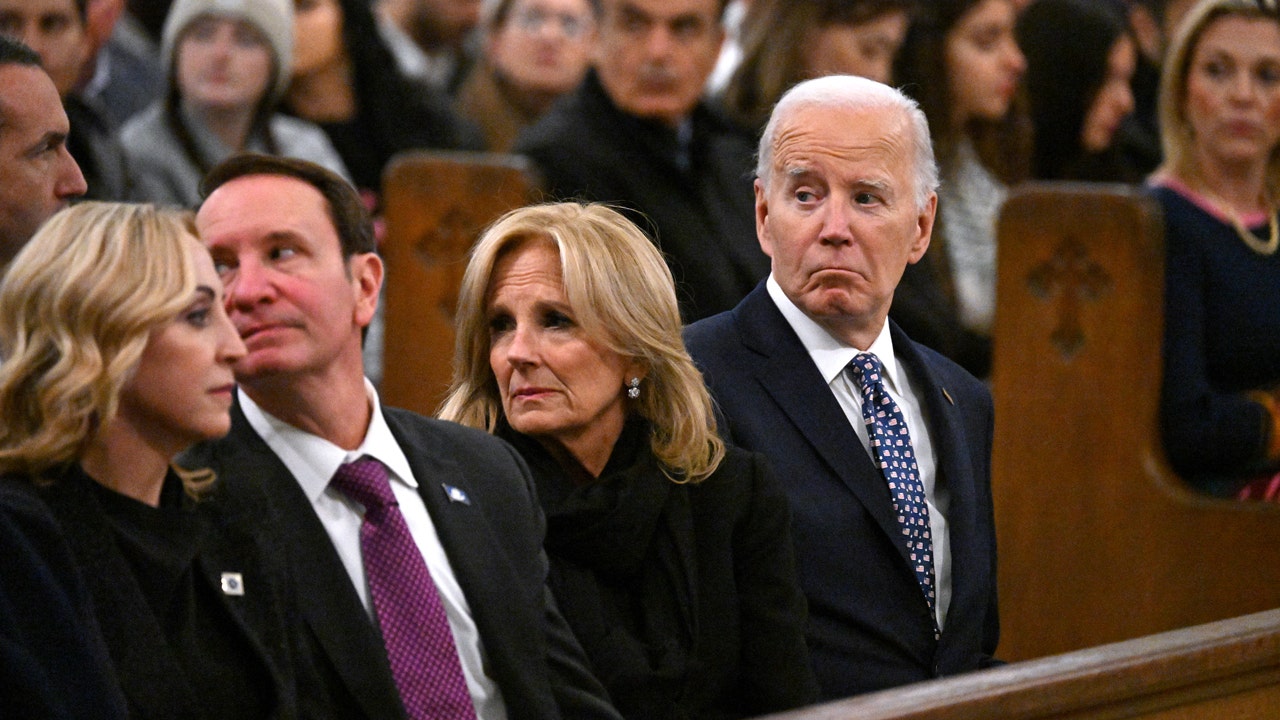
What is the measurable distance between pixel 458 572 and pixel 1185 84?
2.49 metres

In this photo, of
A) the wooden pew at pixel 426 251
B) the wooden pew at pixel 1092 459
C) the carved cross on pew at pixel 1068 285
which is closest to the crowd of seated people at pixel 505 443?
the wooden pew at pixel 1092 459

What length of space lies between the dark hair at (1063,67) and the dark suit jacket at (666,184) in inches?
56.1

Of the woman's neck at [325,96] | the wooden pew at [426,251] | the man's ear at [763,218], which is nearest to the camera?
the man's ear at [763,218]

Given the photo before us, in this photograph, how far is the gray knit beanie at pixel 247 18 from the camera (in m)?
4.11

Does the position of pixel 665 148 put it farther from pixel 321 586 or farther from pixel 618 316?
pixel 321 586

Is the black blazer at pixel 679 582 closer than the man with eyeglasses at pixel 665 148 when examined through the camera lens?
Yes

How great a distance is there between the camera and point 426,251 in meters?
3.88

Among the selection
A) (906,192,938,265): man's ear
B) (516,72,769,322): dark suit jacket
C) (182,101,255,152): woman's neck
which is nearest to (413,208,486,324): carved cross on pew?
(516,72,769,322): dark suit jacket

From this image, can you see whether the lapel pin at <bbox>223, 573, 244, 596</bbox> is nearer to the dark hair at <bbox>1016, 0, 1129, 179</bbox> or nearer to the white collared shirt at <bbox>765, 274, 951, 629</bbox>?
the white collared shirt at <bbox>765, 274, 951, 629</bbox>

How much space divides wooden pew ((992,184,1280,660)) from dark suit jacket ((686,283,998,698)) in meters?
1.51

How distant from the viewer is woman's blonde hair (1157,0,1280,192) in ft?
12.6

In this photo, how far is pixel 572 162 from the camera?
157 inches

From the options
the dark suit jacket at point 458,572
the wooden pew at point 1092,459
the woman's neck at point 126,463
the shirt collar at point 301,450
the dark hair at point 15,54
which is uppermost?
the dark hair at point 15,54

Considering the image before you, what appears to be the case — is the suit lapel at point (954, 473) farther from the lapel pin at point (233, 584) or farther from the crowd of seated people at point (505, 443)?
the lapel pin at point (233, 584)
